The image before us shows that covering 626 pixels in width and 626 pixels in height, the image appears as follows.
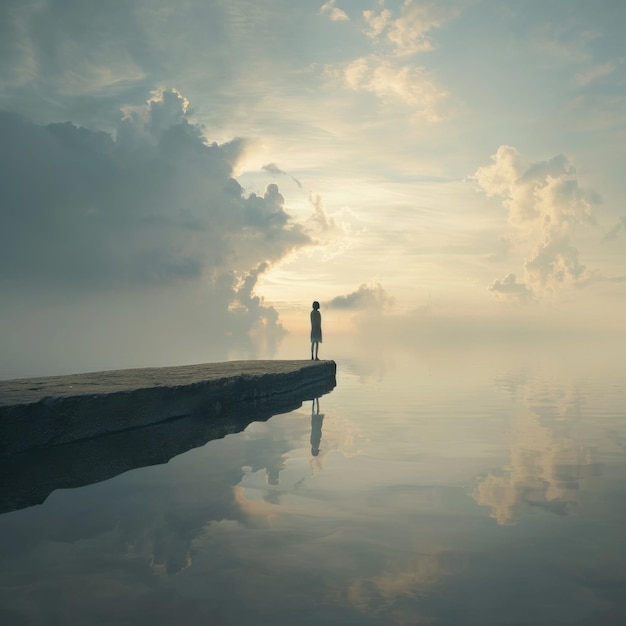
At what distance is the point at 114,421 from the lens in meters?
10.4

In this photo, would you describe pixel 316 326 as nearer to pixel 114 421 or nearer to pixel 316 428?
pixel 316 428

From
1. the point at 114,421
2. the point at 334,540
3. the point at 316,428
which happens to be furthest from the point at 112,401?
the point at 334,540

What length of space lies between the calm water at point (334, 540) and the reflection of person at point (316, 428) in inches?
5.5

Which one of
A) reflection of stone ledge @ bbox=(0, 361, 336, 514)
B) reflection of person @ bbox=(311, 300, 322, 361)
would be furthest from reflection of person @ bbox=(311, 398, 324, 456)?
reflection of person @ bbox=(311, 300, 322, 361)

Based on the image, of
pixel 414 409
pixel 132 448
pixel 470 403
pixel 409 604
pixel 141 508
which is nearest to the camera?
pixel 409 604

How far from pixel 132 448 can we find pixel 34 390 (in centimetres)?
276

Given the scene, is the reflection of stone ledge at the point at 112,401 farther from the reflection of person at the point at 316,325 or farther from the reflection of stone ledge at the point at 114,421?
the reflection of person at the point at 316,325

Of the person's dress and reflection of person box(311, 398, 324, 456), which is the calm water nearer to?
reflection of person box(311, 398, 324, 456)

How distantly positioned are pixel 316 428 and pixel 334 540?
21.5 feet

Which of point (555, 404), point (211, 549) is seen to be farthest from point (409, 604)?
point (555, 404)

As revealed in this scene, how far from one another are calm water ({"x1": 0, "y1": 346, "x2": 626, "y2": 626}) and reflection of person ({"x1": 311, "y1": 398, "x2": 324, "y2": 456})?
14 centimetres

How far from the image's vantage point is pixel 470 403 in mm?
15742

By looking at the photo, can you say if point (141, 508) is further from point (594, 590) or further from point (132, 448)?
point (594, 590)

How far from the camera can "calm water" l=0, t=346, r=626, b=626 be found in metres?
3.61
